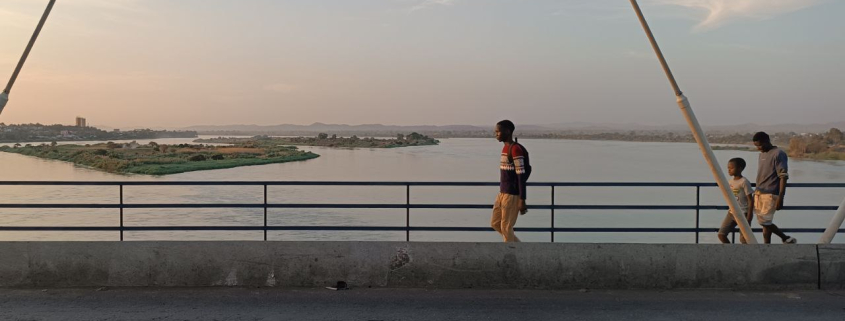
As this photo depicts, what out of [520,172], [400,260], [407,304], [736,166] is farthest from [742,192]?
[407,304]

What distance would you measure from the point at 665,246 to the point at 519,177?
178 centimetres

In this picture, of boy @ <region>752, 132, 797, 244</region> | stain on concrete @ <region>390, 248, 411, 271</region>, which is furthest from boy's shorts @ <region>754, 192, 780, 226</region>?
stain on concrete @ <region>390, 248, 411, 271</region>

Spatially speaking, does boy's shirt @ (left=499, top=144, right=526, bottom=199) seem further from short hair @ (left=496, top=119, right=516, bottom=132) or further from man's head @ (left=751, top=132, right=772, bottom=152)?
man's head @ (left=751, top=132, right=772, bottom=152)

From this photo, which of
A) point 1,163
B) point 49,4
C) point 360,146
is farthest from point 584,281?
point 360,146

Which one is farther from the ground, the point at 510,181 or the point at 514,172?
the point at 514,172

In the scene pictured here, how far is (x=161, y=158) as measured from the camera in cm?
8700

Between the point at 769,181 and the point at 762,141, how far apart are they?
510 millimetres

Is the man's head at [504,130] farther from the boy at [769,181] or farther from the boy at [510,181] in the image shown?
the boy at [769,181]

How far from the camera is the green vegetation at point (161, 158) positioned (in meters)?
79.0

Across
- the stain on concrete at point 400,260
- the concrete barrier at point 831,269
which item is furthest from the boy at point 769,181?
the stain on concrete at point 400,260

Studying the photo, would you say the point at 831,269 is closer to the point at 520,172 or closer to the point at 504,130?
the point at 520,172

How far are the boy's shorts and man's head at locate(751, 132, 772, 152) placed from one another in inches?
23.2

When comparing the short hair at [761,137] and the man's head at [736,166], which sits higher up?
the short hair at [761,137]

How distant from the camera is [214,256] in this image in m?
8.09
